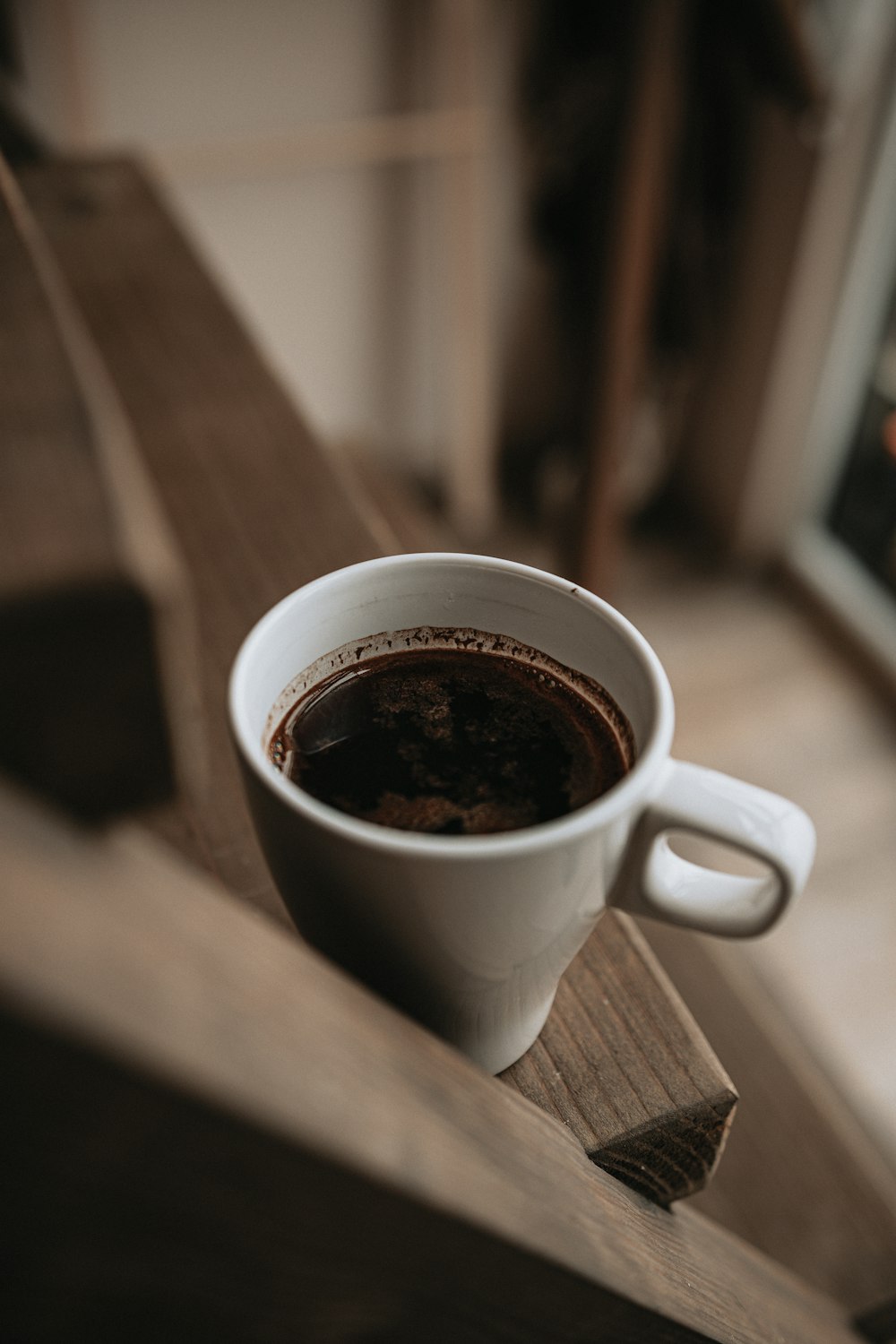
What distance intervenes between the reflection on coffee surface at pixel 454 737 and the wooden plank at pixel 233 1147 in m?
0.08

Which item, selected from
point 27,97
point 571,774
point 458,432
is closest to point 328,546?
point 571,774

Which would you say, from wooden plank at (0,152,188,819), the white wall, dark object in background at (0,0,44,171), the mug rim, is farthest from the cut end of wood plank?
the white wall

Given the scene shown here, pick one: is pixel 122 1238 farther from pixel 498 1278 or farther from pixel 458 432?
pixel 458 432

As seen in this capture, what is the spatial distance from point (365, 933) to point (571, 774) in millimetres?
80

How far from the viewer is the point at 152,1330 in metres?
0.20

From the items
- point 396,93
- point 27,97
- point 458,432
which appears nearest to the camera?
point 27,97

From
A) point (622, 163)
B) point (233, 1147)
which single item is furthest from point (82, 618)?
point (622, 163)

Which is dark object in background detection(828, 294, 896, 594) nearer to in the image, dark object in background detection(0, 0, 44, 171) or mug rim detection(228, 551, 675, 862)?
dark object in background detection(0, 0, 44, 171)

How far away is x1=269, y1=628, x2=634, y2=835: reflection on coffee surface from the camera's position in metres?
0.29

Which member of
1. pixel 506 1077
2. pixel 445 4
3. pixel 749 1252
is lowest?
pixel 749 1252

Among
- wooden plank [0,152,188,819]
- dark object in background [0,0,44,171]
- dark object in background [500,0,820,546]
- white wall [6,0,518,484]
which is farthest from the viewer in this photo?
white wall [6,0,518,484]

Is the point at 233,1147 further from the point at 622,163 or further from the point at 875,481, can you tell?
the point at 875,481

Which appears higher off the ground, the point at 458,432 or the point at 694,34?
the point at 694,34

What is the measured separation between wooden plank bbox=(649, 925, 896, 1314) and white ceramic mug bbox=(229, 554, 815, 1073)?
1.44ft
